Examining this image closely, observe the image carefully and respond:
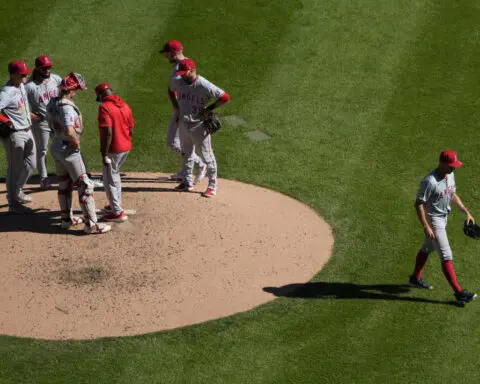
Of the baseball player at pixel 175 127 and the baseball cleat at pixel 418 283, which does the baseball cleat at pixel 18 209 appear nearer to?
the baseball player at pixel 175 127

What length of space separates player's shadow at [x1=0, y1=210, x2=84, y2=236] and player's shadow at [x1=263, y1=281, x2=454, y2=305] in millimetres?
2885

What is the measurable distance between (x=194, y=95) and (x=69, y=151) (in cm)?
206

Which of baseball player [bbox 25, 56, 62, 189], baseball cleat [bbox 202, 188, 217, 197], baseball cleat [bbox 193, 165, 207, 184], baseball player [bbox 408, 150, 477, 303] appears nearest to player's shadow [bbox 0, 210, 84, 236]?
baseball player [bbox 25, 56, 62, 189]

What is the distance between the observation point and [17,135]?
12.2 meters

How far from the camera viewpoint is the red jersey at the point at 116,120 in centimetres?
1141

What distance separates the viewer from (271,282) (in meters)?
10.8

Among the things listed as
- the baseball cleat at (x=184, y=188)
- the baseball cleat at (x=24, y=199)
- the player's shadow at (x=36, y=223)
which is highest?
the baseball cleat at (x=184, y=188)

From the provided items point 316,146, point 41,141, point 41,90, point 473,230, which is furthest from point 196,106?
point 473,230

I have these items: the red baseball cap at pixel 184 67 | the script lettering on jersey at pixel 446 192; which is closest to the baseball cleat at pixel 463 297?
the script lettering on jersey at pixel 446 192

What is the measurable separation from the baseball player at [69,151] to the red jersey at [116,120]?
1.06ft

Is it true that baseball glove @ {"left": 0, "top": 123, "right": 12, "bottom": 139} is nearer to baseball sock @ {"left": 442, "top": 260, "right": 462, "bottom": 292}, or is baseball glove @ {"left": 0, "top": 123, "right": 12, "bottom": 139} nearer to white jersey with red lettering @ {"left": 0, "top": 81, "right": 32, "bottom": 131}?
Answer: white jersey with red lettering @ {"left": 0, "top": 81, "right": 32, "bottom": 131}

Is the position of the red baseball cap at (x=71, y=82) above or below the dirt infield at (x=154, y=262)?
above

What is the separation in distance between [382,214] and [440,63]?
5.11m

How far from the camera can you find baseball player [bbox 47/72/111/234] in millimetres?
11289
